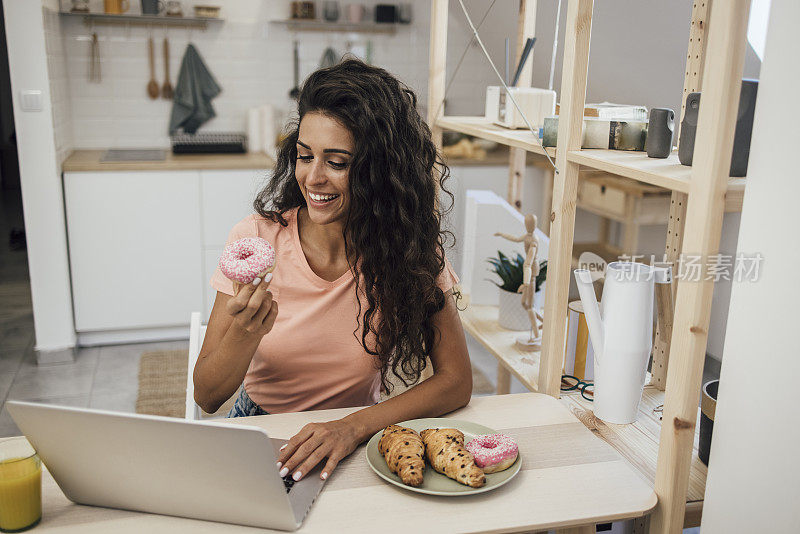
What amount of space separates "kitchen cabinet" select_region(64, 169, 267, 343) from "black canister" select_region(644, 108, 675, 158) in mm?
2516

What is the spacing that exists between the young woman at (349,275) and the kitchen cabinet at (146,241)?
202 cm

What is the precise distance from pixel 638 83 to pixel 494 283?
701 mm

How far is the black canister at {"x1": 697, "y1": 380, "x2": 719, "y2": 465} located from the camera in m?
1.25

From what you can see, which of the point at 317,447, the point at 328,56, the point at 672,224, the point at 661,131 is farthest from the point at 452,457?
the point at 328,56

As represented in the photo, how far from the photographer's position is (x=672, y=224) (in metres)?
1.57

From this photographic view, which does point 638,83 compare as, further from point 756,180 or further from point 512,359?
point 756,180

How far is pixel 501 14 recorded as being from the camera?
226 cm

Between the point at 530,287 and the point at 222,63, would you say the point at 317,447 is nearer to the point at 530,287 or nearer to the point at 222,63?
the point at 530,287

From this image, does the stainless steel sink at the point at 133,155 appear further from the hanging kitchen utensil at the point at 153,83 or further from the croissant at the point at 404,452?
the croissant at the point at 404,452

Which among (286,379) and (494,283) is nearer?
(286,379)

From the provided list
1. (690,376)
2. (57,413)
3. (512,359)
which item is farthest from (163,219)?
(690,376)

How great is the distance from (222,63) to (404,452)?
3.63 metres

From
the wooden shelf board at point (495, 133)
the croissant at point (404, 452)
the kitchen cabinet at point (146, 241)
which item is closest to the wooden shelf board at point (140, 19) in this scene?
the kitchen cabinet at point (146, 241)

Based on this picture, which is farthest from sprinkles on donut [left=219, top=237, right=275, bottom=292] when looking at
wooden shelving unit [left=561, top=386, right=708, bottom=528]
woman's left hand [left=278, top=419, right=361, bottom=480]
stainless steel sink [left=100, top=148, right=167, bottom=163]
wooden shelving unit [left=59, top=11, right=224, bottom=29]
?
wooden shelving unit [left=59, top=11, right=224, bottom=29]
